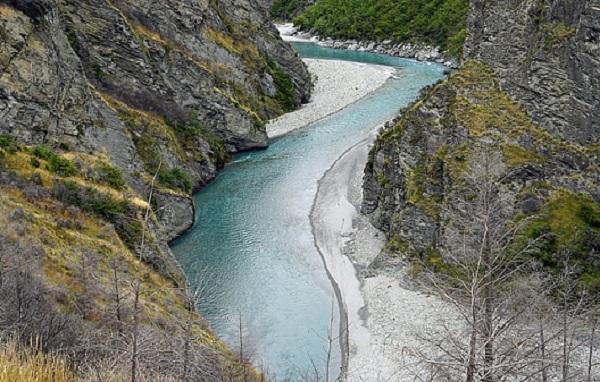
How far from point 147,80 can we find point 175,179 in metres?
11.2

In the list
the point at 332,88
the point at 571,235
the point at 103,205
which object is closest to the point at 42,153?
the point at 103,205

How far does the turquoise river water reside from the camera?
32594 millimetres

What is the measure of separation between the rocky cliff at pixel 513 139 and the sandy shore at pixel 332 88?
1031 inches

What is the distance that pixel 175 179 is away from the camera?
4884 cm

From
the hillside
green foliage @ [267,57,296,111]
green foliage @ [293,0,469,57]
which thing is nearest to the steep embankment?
green foliage @ [267,57,296,111]

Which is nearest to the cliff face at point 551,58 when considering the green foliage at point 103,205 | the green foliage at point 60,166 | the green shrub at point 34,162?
the green foliage at point 103,205

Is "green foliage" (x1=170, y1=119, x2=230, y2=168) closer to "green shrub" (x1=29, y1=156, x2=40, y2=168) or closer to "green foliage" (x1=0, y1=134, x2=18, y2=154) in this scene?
"green foliage" (x1=0, y1=134, x2=18, y2=154)

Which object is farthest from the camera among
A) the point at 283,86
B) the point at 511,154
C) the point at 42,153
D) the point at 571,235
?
the point at 283,86

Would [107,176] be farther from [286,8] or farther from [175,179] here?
[286,8]

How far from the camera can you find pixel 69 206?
31953mm

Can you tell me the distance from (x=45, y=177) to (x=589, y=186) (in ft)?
96.6

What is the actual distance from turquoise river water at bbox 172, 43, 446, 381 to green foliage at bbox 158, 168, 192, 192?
2.09 metres

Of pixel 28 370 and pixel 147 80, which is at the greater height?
pixel 28 370

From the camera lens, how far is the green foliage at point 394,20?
107 m
